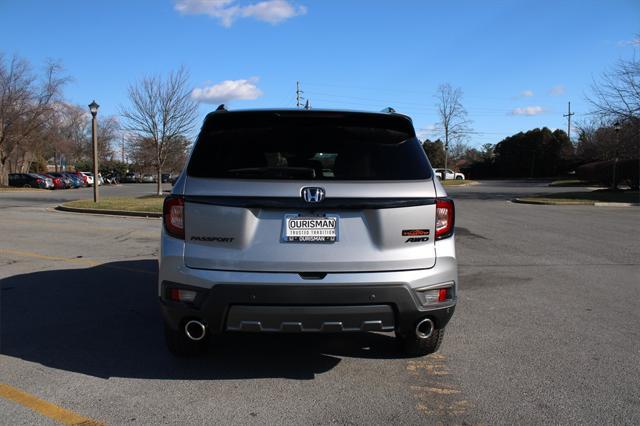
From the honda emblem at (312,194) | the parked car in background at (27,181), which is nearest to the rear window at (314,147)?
the honda emblem at (312,194)

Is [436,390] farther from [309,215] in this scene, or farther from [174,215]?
[174,215]

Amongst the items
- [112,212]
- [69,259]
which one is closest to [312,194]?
[69,259]

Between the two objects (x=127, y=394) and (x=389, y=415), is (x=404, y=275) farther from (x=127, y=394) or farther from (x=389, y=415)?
(x=127, y=394)

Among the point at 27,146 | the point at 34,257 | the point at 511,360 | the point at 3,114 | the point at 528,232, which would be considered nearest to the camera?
the point at 511,360

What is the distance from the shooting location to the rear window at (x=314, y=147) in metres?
3.73

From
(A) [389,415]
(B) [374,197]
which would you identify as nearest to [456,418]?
(A) [389,415]

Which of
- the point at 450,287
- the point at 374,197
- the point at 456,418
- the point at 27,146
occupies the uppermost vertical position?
the point at 27,146

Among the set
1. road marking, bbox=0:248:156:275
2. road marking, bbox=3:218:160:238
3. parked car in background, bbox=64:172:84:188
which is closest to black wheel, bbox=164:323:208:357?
road marking, bbox=0:248:156:275

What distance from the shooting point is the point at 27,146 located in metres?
42.0

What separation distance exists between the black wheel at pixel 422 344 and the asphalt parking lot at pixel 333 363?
96 mm

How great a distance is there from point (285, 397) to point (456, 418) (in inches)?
43.9

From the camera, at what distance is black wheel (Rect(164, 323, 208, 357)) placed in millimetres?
4022

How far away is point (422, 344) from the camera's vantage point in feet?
13.9

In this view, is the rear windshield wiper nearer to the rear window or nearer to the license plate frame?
the rear window
